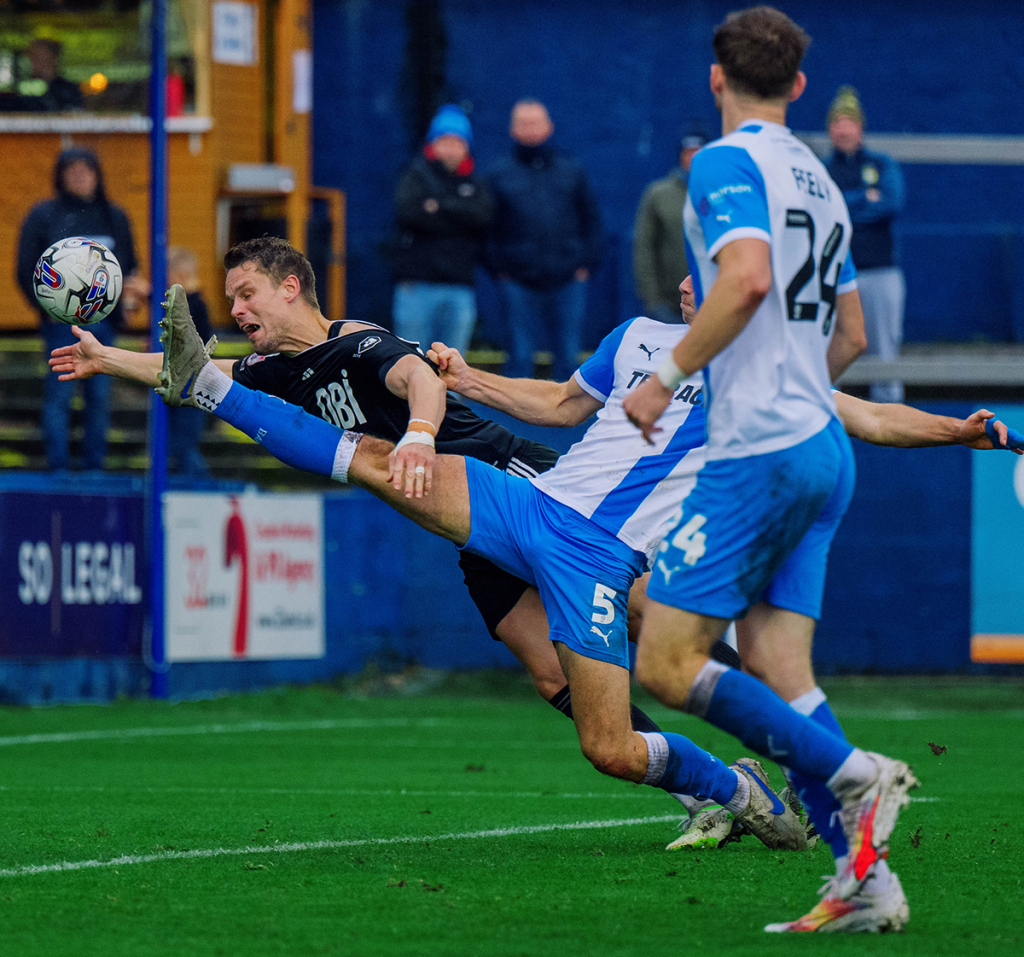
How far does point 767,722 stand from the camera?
4344 millimetres

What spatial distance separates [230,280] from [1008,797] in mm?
3950

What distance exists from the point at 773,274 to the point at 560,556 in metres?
1.76

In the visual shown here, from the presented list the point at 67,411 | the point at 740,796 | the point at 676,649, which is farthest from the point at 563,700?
the point at 67,411

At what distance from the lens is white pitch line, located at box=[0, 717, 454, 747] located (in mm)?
10023

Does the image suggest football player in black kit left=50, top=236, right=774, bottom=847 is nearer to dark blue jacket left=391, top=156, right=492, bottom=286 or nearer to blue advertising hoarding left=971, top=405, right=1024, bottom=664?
dark blue jacket left=391, top=156, right=492, bottom=286

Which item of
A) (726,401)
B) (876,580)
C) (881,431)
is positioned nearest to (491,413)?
(876,580)

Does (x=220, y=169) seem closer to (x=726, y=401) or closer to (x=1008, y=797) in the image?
(x=1008, y=797)

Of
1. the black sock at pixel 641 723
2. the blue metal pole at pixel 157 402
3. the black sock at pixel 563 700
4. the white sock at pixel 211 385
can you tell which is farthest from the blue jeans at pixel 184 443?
the black sock at pixel 641 723

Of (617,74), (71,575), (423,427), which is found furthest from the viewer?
(617,74)

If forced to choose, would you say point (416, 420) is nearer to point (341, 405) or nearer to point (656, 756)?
point (341, 405)

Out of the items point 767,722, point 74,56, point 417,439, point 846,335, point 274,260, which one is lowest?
point 767,722

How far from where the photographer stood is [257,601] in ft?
43.5

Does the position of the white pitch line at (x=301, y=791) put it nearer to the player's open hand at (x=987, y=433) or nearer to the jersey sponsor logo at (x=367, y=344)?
the jersey sponsor logo at (x=367, y=344)

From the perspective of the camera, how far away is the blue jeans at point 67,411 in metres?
12.7
